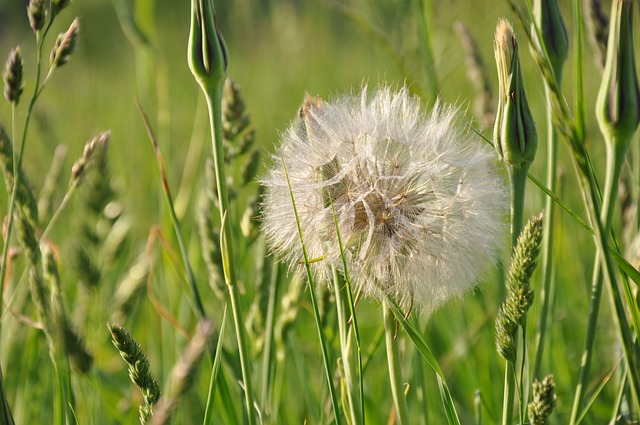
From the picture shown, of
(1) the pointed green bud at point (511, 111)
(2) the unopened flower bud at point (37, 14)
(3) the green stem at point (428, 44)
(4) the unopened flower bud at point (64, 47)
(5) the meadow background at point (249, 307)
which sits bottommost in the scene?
(5) the meadow background at point (249, 307)

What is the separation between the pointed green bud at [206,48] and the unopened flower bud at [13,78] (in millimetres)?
277

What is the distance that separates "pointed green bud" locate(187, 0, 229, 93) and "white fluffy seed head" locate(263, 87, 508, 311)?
0.22 m

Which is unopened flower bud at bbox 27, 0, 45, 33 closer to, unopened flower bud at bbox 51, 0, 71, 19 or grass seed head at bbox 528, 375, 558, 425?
unopened flower bud at bbox 51, 0, 71, 19

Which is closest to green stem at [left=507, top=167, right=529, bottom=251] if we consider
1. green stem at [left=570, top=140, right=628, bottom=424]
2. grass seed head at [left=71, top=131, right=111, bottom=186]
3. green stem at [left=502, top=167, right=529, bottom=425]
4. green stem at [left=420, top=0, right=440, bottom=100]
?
green stem at [left=502, top=167, right=529, bottom=425]

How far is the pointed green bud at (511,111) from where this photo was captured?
1.01 m

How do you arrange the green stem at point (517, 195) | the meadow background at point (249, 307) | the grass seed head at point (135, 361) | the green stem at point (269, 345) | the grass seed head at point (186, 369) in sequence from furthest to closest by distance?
1. the meadow background at point (249, 307)
2. the green stem at point (269, 345)
3. the green stem at point (517, 195)
4. the grass seed head at point (135, 361)
5. the grass seed head at point (186, 369)

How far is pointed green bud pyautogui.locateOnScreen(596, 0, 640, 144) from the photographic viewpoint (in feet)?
2.82

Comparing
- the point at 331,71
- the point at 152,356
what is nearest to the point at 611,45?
the point at 152,356

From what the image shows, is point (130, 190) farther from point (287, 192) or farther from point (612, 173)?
point (612, 173)

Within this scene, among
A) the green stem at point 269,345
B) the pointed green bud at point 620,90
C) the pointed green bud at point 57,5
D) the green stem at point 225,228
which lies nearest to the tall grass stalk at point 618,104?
the pointed green bud at point 620,90

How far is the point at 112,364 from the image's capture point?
2338 mm

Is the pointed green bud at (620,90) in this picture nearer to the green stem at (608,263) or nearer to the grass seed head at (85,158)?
the green stem at (608,263)

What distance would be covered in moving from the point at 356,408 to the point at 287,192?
1.15 feet

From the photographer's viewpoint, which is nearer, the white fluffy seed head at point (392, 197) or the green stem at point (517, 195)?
the green stem at point (517, 195)
